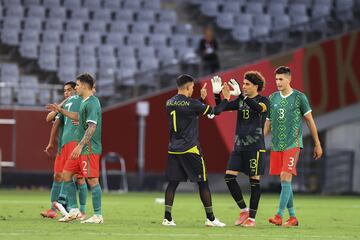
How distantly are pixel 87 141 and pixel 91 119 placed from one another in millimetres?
315

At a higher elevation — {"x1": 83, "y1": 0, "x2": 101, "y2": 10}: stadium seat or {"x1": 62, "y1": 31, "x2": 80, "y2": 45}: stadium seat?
{"x1": 83, "y1": 0, "x2": 101, "y2": 10}: stadium seat

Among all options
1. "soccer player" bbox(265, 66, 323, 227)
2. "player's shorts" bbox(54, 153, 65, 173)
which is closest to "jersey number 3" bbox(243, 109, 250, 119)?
"soccer player" bbox(265, 66, 323, 227)

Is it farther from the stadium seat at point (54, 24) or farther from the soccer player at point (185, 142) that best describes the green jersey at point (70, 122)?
the stadium seat at point (54, 24)

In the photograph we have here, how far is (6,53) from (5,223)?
1630 centimetres

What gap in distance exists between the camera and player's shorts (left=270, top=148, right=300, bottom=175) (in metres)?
15.5

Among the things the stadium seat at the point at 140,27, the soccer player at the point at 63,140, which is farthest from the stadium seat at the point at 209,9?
the soccer player at the point at 63,140

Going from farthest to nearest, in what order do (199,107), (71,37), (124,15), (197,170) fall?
1. (124,15)
2. (71,37)
3. (197,170)
4. (199,107)

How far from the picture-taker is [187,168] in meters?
14.7

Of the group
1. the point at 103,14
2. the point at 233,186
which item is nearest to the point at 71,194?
the point at 233,186

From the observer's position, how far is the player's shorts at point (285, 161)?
15.5m

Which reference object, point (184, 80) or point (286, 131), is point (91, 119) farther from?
point (286, 131)

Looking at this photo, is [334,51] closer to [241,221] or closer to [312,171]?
[312,171]

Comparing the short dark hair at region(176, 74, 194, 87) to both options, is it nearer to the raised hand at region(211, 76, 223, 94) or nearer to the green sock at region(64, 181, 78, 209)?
the raised hand at region(211, 76, 223, 94)

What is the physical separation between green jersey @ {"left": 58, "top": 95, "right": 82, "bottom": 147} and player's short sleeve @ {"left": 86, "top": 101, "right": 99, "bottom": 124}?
2.66ft
